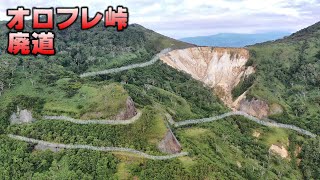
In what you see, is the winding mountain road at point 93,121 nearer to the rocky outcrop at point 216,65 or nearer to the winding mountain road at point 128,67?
the winding mountain road at point 128,67

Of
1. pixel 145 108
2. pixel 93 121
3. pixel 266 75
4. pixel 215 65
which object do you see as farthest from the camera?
pixel 215 65

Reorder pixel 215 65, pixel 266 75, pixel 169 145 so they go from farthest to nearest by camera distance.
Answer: pixel 215 65
pixel 266 75
pixel 169 145

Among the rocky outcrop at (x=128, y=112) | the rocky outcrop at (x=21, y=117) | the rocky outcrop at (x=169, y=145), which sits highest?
the rocky outcrop at (x=128, y=112)

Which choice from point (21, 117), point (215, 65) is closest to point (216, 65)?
point (215, 65)

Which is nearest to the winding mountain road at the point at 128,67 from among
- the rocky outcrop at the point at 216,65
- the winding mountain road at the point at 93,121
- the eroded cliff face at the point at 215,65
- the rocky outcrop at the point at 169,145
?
the rocky outcrop at the point at 216,65

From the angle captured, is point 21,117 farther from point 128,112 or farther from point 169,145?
point 169,145

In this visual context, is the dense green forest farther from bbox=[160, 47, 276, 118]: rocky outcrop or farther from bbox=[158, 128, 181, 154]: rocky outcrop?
bbox=[160, 47, 276, 118]: rocky outcrop

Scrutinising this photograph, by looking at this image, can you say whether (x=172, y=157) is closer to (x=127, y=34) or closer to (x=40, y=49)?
(x=40, y=49)
